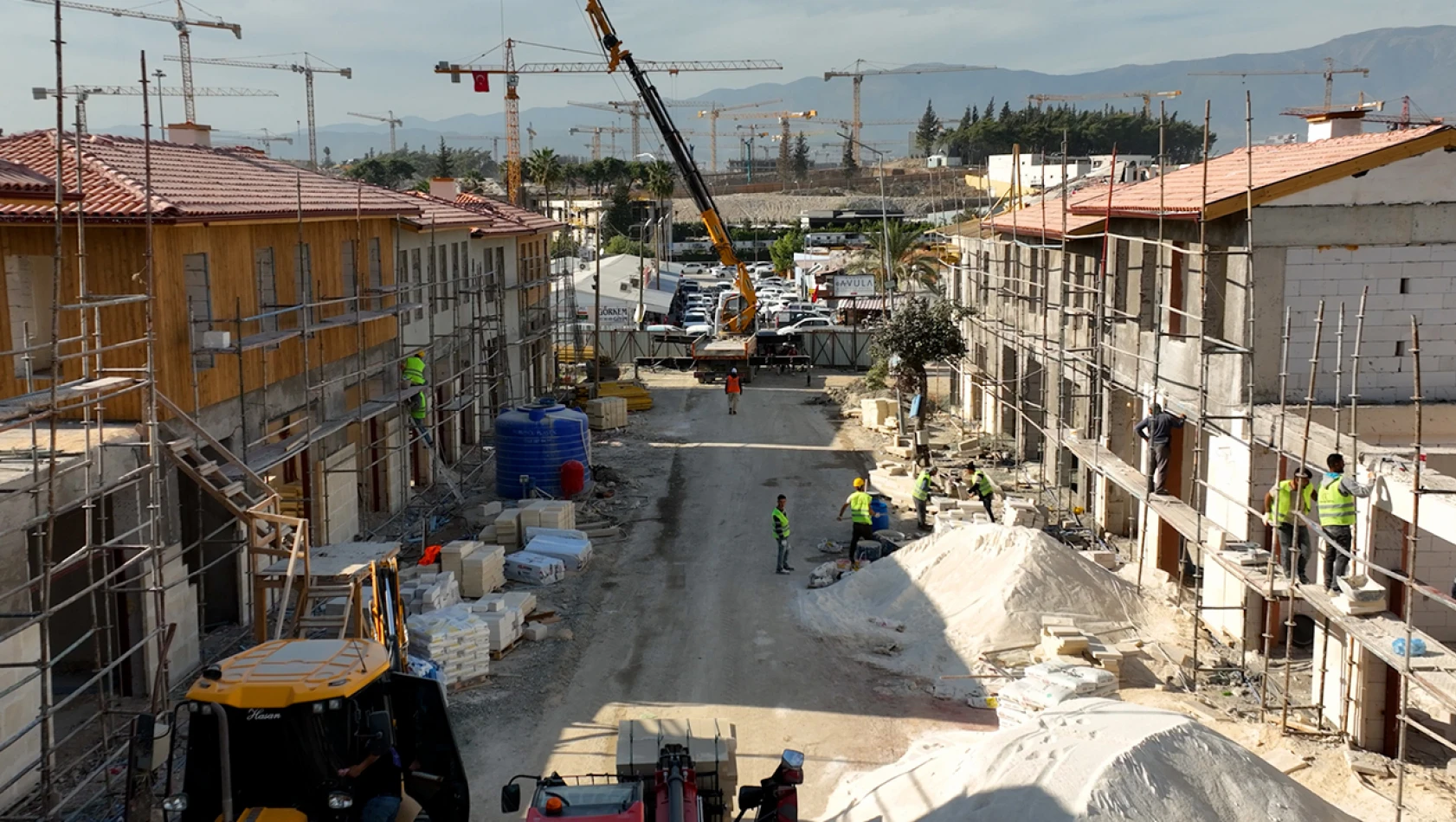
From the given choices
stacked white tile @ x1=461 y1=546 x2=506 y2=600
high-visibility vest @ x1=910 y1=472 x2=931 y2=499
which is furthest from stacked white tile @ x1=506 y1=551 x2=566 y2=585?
high-visibility vest @ x1=910 y1=472 x2=931 y2=499

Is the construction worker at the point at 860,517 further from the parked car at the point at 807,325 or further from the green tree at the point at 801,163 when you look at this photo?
the green tree at the point at 801,163

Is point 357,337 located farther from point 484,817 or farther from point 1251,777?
point 1251,777

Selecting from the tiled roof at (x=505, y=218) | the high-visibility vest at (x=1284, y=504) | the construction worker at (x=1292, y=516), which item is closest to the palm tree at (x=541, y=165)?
the tiled roof at (x=505, y=218)

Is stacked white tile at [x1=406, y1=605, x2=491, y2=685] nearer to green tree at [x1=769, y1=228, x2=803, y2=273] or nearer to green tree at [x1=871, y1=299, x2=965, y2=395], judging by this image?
green tree at [x1=871, y1=299, x2=965, y2=395]

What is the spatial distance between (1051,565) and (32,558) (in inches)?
520

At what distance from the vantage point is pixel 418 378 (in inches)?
987

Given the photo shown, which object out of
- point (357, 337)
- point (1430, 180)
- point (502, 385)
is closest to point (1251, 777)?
point (1430, 180)

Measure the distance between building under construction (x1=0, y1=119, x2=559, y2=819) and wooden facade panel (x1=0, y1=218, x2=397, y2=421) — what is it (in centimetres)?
3

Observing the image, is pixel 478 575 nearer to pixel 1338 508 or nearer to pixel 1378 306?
pixel 1338 508

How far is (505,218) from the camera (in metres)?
36.1

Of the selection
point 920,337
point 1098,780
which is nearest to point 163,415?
point 1098,780

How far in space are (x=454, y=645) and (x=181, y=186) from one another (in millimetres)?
7157

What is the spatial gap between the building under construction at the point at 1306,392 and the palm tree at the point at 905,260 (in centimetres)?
2523

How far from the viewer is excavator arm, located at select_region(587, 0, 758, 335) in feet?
151
